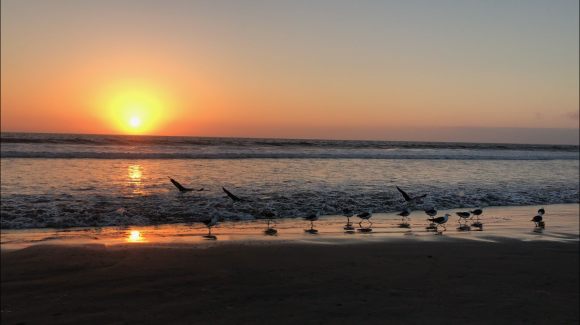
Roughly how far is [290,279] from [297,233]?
3.46 m

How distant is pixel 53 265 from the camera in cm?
638

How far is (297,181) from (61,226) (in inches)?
391

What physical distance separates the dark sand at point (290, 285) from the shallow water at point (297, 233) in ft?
2.22

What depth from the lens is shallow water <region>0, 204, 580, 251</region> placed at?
8266mm

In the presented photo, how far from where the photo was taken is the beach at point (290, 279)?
15.5 ft

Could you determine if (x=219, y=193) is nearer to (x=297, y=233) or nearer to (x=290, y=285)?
(x=297, y=233)

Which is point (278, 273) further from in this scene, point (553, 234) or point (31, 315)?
point (553, 234)

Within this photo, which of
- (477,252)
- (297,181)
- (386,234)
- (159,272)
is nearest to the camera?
(159,272)

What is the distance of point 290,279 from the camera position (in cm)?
588

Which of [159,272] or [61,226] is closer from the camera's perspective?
[159,272]

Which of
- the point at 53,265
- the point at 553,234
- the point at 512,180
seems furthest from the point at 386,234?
the point at 512,180

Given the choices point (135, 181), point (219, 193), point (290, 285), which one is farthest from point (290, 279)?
point (135, 181)

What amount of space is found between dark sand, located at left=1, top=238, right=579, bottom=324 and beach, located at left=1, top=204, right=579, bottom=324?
0.02 metres

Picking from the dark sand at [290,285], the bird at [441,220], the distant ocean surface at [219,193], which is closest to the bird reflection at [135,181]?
the distant ocean surface at [219,193]
